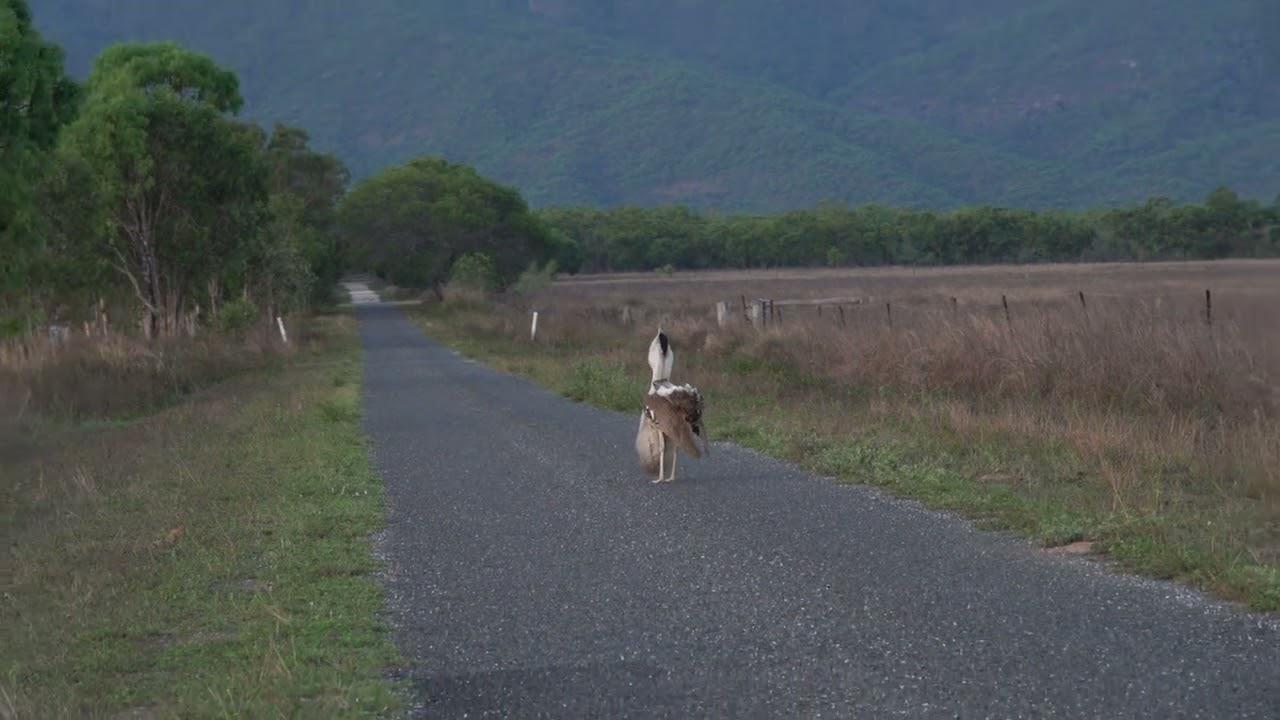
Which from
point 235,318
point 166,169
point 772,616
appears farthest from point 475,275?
point 772,616

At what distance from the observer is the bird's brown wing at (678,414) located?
47.3ft

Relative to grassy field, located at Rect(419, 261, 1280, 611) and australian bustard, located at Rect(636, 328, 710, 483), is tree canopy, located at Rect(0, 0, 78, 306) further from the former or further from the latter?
australian bustard, located at Rect(636, 328, 710, 483)

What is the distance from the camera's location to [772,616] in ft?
29.0

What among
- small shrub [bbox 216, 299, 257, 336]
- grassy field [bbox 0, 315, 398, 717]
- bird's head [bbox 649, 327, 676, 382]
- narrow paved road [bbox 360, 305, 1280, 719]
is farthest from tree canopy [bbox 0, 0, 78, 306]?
small shrub [bbox 216, 299, 257, 336]

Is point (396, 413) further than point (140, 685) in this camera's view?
Yes

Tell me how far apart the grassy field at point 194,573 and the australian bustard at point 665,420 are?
248 cm

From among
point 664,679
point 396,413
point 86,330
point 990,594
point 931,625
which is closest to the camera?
point 664,679

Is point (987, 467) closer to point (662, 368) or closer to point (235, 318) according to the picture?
point (662, 368)

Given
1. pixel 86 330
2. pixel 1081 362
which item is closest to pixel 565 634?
pixel 1081 362

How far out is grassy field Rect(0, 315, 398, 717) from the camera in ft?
24.8

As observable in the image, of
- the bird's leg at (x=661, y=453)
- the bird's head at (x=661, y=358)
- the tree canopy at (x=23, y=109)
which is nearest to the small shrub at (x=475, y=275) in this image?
the tree canopy at (x=23, y=109)

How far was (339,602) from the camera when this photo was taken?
9617mm

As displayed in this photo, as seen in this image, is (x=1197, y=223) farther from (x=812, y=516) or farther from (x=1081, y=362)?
(x=812, y=516)

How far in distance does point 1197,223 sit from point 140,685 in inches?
3268
